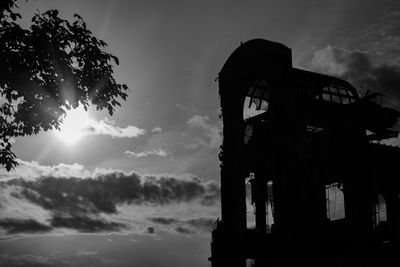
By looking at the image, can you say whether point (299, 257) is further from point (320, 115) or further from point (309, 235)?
point (320, 115)

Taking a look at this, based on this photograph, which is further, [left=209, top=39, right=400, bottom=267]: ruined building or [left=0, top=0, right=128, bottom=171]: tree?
[left=209, top=39, right=400, bottom=267]: ruined building

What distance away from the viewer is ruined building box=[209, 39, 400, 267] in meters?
25.9

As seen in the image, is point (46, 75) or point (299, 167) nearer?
point (46, 75)

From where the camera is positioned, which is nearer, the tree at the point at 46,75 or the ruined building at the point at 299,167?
the tree at the point at 46,75

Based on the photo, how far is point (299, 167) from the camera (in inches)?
1066

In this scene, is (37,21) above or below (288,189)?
above

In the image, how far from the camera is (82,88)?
1148 centimetres

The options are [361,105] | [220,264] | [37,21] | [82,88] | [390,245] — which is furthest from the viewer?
[220,264]

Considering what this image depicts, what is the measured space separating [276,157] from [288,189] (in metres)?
2.19

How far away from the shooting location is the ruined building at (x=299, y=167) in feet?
85.1

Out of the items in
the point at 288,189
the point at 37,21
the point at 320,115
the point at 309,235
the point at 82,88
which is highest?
the point at 320,115

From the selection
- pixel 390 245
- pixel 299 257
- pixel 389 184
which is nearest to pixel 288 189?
pixel 299 257

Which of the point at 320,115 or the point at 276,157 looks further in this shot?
the point at 320,115

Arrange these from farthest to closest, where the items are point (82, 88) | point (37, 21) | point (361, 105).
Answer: point (361, 105), point (82, 88), point (37, 21)
